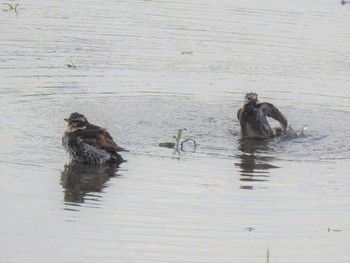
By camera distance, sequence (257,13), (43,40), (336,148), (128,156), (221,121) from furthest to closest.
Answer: (257,13)
(43,40)
(221,121)
(336,148)
(128,156)

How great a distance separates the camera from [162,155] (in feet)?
42.9

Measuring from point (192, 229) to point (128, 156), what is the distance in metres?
3.22

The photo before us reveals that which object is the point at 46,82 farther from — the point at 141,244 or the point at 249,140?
the point at 141,244

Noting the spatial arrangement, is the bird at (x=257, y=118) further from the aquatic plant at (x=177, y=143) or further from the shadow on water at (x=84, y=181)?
the shadow on water at (x=84, y=181)

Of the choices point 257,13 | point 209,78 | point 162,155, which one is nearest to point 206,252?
point 162,155

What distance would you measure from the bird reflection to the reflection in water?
1554 mm

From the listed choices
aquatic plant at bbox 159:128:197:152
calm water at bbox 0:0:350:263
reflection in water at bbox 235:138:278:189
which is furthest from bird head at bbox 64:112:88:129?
reflection in water at bbox 235:138:278:189

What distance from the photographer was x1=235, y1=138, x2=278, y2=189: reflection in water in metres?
12.3

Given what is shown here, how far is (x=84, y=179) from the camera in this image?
12102 millimetres

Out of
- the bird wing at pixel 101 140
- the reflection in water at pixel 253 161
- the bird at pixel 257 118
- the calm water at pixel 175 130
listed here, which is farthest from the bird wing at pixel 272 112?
the bird wing at pixel 101 140

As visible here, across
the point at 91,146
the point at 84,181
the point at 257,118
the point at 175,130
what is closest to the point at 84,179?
the point at 84,181

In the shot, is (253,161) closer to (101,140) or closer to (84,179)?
(101,140)

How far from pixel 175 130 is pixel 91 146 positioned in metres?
2.06

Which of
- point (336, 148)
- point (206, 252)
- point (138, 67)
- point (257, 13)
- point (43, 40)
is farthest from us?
point (257, 13)
